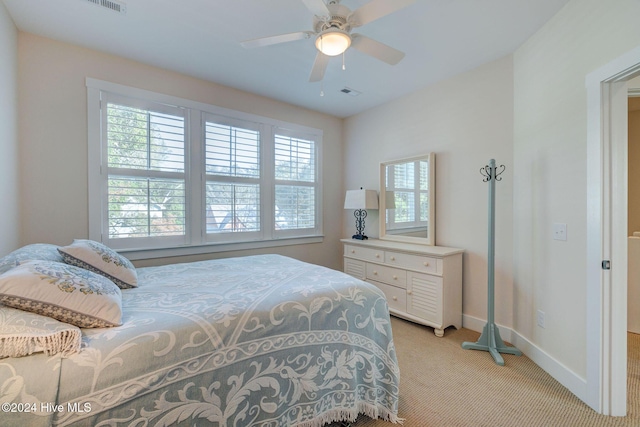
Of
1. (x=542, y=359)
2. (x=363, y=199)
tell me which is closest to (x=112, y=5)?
(x=363, y=199)

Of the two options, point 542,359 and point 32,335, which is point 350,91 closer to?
point 542,359

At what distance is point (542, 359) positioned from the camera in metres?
2.17

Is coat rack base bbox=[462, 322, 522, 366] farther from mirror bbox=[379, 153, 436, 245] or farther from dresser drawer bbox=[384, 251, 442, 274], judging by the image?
mirror bbox=[379, 153, 436, 245]

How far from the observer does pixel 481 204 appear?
2.81m

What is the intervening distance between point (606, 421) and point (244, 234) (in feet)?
11.1

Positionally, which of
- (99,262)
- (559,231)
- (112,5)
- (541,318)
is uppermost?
(112,5)

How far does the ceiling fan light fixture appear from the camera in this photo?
1727mm

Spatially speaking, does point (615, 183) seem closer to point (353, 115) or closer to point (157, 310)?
point (157, 310)

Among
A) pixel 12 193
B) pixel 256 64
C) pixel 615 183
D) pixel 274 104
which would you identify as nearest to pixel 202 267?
pixel 12 193

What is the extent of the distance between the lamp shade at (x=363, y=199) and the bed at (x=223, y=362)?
74.5 inches

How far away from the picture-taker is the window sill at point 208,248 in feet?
8.99

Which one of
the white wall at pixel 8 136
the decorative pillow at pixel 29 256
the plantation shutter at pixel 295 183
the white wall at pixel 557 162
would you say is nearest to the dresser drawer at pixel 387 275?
the white wall at pixel 557 162

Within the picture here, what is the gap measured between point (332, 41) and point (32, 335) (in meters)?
2.09

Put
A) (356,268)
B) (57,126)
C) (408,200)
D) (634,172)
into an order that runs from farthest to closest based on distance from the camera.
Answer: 1. (356,268)
2. (408,200)
3. (634,172)
4. (57,126)
